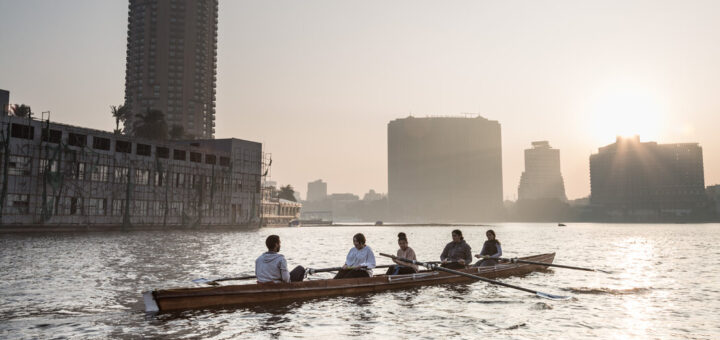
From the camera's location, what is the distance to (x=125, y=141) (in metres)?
95.6

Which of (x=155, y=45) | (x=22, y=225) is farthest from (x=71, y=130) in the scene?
(x=155, y=45)

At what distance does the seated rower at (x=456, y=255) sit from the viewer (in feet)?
81.8

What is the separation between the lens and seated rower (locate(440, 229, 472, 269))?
24.9 metres

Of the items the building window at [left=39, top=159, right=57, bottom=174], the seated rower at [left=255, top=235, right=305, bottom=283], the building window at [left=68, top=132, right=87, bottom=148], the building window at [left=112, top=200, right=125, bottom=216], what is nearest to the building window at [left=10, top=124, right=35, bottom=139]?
the building window at [left=39, top=159, right=57, bottom=174]

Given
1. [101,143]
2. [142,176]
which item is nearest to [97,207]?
[101,143]

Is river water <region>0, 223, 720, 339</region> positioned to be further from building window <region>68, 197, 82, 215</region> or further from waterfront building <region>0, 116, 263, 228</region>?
building window <region>68, 197, 82, 215</region>

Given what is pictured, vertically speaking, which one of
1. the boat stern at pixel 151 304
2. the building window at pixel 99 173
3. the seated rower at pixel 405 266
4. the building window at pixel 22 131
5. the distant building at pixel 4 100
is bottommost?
the boat stern at pixel 151 304

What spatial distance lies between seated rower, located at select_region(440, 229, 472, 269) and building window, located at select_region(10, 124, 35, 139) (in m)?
73.6

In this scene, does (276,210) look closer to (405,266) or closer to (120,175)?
(120,175)

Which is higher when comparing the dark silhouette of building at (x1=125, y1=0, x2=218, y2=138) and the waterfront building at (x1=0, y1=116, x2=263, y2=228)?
the dark silhouette of building at (x1=125, y1=0, x2=218, y2=138)

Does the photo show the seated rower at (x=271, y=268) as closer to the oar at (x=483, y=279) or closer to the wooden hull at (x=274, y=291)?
the wooden hull at (x=274, y=291)


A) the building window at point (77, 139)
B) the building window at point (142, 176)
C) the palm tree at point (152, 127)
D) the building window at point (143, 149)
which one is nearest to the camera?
the building window at point (77, 139)

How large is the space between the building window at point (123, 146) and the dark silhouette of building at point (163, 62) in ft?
331

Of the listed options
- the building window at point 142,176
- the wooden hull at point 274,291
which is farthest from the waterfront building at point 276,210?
the wooden hull at point 274,291
